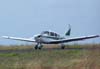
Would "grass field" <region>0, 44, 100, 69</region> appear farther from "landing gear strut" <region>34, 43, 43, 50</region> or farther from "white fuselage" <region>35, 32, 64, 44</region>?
"white fuselage" <region>35, 32, 64, 44</region>

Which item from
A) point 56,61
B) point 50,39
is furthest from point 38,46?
point 56,61

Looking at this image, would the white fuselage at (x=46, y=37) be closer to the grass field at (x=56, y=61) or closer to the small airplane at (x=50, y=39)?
the small airplane at (x=50, y=39)

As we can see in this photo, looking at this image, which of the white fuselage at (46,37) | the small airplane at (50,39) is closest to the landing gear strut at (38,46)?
the small airplane at (50,39)

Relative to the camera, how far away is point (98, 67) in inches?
437

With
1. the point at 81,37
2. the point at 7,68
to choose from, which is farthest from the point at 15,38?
the point at 7,68

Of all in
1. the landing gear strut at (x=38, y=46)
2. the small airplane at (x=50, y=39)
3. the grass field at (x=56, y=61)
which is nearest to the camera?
the grass field at (x=56, y=61)

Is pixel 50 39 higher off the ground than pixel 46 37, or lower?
lower

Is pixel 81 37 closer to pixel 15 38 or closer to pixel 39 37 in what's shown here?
pixel 39 37

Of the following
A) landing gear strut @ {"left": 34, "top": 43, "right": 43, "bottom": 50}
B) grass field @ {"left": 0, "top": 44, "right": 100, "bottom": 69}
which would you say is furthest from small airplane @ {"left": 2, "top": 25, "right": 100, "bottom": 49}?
grass field @ {"left": 0, "top": 44, "right": 100, "bottom": 69}

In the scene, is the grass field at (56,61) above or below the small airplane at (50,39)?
below

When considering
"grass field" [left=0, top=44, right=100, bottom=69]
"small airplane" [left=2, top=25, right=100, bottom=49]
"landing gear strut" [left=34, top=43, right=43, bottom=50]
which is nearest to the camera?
"grass field" [left=0, top=44, right=100, bottom=69]

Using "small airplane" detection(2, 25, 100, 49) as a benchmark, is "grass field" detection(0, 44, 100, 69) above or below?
below

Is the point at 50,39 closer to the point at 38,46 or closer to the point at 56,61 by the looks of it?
the point at 38,46

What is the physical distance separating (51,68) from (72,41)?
35.5 metres
